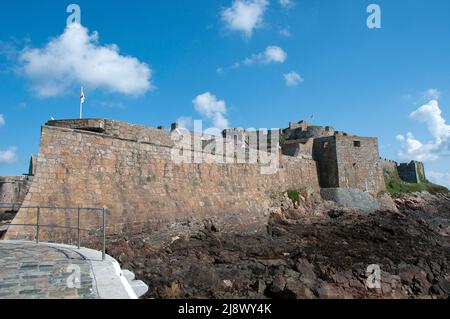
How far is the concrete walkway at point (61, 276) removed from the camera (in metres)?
4.16

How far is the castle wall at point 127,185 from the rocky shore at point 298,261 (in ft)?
2.99

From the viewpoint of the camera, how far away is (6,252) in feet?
22.6

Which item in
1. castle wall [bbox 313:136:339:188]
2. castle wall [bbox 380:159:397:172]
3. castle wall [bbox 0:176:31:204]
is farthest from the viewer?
castle wall [bbox 380:159:397:172]

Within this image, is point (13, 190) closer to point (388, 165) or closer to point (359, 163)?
point (359, 163)

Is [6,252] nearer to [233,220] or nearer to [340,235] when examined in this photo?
[233,220]

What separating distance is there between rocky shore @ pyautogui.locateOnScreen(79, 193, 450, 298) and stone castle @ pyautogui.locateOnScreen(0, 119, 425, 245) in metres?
0.89

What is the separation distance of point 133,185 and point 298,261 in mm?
6271

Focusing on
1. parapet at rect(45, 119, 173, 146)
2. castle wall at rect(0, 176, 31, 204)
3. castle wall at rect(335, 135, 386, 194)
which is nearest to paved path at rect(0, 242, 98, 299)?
parapet at rect(45, 119, 173, 146)

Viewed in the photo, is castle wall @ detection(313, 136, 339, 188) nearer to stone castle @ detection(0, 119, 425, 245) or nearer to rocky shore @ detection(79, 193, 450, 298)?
stone castle @ detection(0, 119, 425, 245)

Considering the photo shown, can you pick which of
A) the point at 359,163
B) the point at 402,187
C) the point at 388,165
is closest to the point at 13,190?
the point at 359,163

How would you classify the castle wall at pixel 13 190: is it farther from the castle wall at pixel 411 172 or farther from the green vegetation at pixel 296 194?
the castle wall at pixel 411 172

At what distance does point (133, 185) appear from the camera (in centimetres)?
1202

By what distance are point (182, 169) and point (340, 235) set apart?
807cm

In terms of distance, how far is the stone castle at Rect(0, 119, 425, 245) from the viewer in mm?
9695
